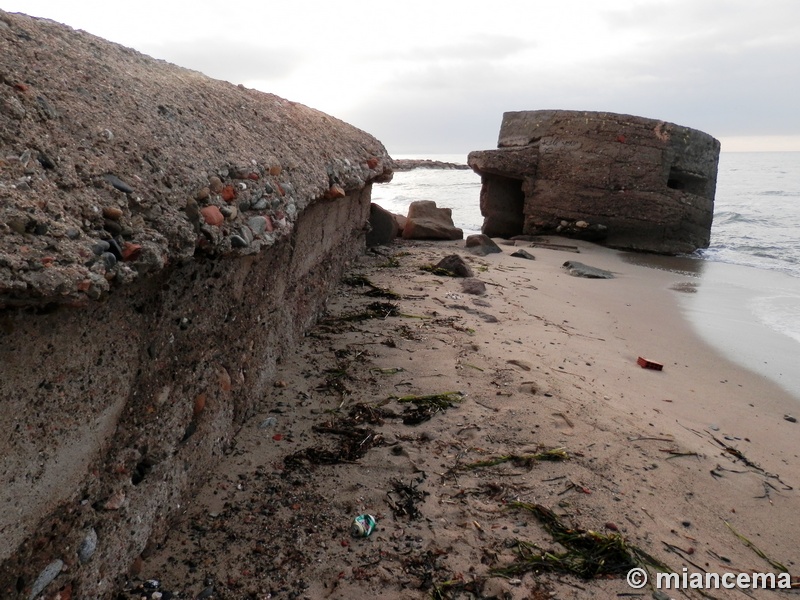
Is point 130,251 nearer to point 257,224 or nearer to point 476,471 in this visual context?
point 257,224

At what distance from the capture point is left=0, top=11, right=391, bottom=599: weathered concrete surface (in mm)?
1509

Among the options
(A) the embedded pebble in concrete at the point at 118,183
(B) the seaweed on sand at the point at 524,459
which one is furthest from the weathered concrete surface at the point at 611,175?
(A) the embedded pebble in concrete at the point at 118,183

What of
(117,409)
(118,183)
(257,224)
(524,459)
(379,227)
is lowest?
(524,459)

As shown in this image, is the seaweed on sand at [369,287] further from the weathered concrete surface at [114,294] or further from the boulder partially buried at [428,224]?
the boulder partially buried at [428,224]

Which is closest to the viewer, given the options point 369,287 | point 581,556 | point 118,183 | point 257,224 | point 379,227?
point 118,183

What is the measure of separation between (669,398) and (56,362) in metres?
3.08

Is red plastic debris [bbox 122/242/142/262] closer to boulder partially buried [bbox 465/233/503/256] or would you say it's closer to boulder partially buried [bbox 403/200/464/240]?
boulder partially buried [bbox 465/233/503/256]

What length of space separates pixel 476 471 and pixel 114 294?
1.50m

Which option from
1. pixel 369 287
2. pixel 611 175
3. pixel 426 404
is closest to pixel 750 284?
pixel 611 175

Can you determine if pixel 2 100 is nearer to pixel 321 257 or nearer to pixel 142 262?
pixel 142 262

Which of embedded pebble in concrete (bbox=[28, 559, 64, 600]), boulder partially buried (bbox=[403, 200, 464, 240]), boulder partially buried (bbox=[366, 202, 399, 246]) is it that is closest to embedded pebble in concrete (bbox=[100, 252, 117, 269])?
embedded pebble in concrete (bbox=[28, 559, 64, 600])

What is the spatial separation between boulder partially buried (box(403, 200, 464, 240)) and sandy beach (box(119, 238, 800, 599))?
13.8ft

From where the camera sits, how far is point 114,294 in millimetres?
1788

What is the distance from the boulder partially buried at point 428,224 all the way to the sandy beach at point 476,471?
422 cm
